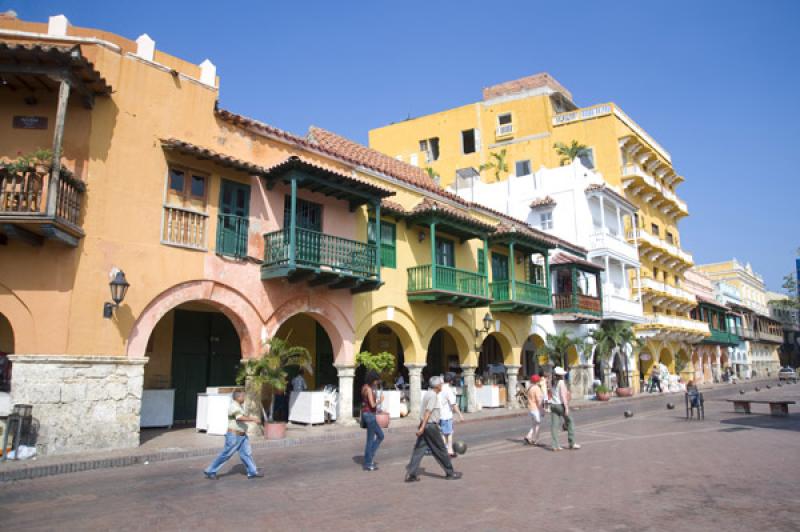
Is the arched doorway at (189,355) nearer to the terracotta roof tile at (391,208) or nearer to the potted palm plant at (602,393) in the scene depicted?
the terracotta roof tile at (391,208)

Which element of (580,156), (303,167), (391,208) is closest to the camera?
(303,167)

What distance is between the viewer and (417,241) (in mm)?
20656

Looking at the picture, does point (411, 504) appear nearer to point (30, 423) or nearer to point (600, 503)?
point (600, 503)

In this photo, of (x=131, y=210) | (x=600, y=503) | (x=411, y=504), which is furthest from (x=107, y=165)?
(x=600, y=503)

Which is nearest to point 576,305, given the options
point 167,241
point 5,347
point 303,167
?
point 303,167

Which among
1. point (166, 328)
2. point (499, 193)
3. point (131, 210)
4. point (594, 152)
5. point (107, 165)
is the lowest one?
point (166, 328)

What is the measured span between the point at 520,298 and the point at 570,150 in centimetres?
1494

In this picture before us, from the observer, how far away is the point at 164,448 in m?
12.3

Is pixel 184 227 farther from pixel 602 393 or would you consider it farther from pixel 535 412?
pixel 602 393

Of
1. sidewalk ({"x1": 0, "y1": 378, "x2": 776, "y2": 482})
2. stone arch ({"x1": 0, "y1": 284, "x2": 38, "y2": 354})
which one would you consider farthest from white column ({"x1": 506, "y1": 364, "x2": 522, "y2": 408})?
stone arch ({"x1": 0, "y1": 284, "x2": 38, "y2": 354})

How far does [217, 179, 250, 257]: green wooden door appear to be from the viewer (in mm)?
14719

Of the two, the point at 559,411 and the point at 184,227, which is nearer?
the point at 559,411

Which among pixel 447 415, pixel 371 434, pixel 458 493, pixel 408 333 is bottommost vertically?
pixel 458 493

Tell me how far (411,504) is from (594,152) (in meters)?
34.9
